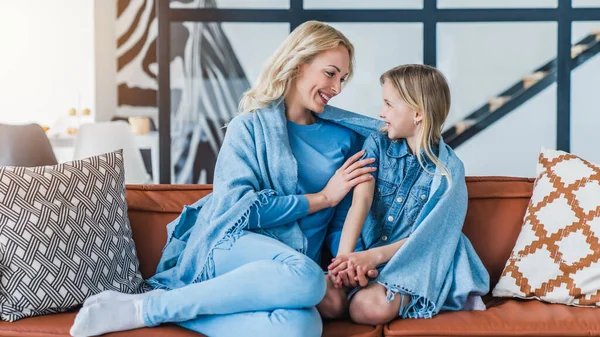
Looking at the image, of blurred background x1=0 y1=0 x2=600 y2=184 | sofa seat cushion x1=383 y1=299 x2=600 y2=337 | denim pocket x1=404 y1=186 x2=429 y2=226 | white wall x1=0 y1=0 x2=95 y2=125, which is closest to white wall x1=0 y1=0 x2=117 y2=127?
white wall x1=0 y1=0 x2=95 y2=125

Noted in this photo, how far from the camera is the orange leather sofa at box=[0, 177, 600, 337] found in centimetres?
187

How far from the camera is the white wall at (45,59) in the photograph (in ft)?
18.3

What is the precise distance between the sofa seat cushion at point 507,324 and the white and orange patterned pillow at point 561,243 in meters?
0.09

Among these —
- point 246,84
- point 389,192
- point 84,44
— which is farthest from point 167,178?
point 389,192

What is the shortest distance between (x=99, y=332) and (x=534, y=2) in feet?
13.9

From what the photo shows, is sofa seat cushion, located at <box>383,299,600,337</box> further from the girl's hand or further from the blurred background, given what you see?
the blurred background

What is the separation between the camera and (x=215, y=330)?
1.85 metres

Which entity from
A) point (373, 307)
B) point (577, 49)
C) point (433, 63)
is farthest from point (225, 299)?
point (577, 49)

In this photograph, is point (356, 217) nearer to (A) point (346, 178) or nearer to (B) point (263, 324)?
(A) point (346, 178)

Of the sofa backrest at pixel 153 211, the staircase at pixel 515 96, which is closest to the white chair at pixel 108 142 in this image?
the sofa backrest at pixel 153 211

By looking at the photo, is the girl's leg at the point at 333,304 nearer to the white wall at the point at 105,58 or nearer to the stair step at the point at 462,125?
the stair step at the point at 462,125

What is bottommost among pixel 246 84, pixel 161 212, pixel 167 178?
pixel 167 178

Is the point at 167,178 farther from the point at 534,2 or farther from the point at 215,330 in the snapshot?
the point at 215,330

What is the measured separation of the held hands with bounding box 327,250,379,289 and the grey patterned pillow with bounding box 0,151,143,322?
61 centimetres
